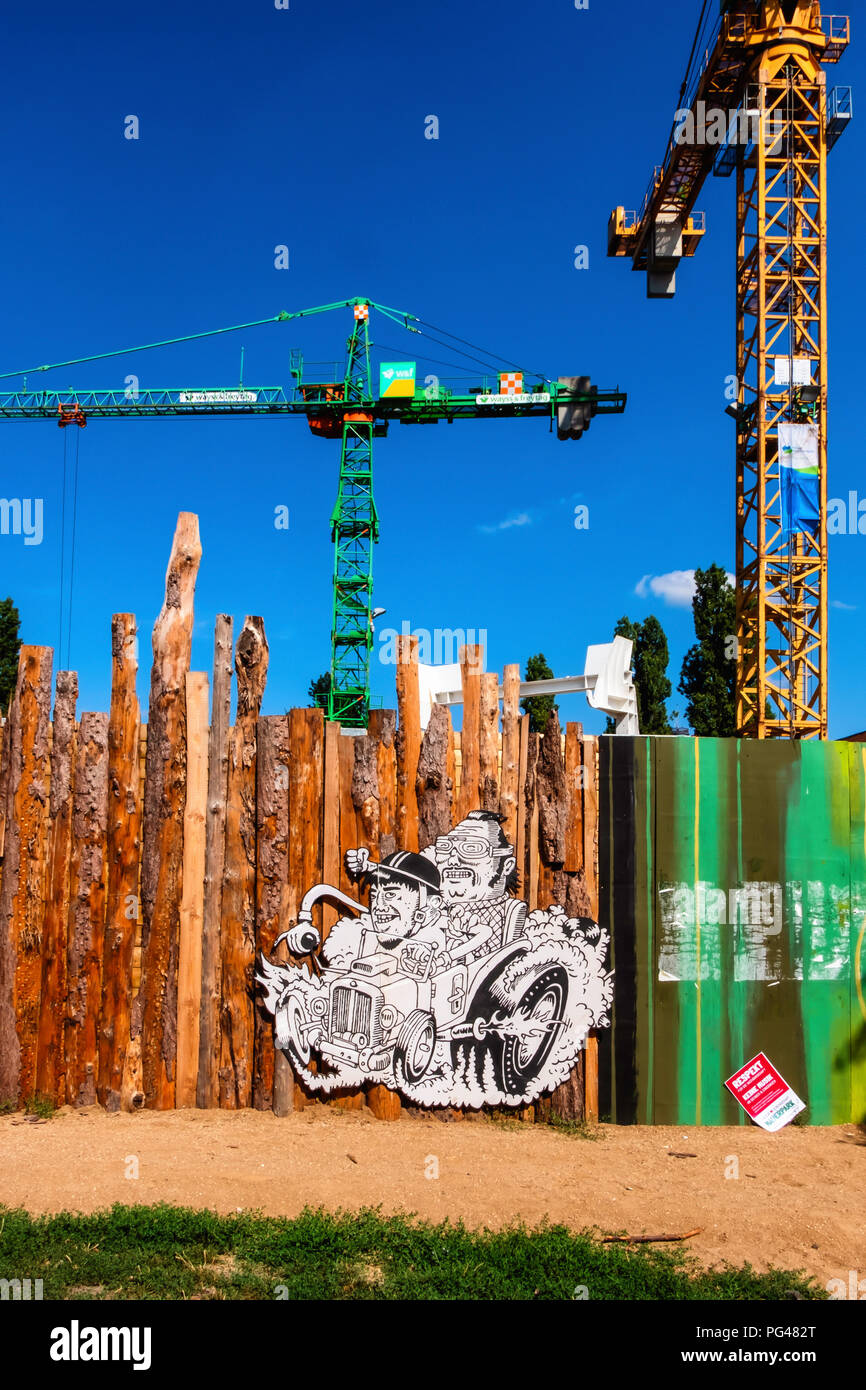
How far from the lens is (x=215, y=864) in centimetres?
671

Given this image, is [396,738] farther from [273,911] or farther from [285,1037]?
[285,1037]

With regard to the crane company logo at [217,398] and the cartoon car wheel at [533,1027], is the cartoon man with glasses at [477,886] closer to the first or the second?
the cartoon car wheel at [533,1027]

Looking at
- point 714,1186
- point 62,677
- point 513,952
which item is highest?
point 62,677

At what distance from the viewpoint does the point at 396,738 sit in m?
6.86

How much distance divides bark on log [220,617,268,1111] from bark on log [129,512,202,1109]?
13.8 inches

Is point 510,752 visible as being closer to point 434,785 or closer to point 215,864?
point 434,785

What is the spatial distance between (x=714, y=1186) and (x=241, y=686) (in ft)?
15.2

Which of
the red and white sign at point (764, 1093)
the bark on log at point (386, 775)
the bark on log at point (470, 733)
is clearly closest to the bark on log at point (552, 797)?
the bark on log at point (470, 733)

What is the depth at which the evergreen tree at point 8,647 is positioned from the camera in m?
29.5
